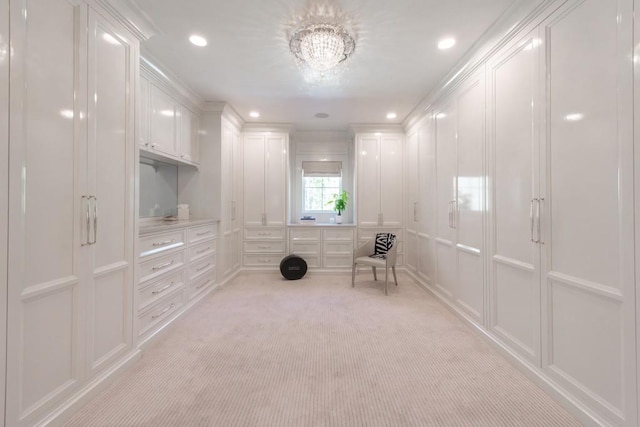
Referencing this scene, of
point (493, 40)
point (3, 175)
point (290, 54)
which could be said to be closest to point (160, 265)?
point (3, 175)

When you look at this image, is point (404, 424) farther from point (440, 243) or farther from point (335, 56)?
point (335, 56)

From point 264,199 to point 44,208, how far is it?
3.40 meters

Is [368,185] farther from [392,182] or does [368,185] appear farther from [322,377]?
[322,377]

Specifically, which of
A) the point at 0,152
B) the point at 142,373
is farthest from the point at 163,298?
the point at 0,152

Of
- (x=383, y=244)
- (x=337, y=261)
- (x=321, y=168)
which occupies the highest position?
(x=321, y=168)

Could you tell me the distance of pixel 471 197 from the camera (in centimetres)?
263

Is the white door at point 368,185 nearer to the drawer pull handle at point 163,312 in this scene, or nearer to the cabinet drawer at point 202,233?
the cabinet drawer at point 202,233

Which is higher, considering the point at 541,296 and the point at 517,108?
the point at 517,108

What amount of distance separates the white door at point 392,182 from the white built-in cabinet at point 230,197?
2.47 metres

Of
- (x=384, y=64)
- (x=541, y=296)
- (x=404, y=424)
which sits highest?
(x=384, y=64)

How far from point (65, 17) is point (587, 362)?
3440mm

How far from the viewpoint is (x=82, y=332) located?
1.61 m

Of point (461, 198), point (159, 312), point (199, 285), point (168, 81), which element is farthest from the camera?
point (199, 285)

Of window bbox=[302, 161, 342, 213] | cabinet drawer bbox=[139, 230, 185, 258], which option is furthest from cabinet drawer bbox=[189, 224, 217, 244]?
window bbox=[302, 161, 342, 213]
